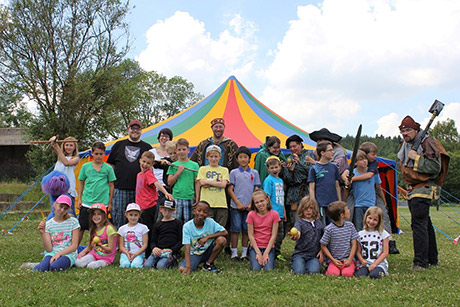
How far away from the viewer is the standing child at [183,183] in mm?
4848

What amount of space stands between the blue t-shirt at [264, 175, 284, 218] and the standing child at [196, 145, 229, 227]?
21.3 inches

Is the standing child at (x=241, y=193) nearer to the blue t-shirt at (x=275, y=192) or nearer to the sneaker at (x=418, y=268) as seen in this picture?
the blue t-shirt at (x=275, y=192)

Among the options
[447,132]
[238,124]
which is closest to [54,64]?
[238,124]

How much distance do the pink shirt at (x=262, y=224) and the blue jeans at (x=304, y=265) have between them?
0.39m

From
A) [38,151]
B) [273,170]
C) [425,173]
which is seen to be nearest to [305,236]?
[273,170]

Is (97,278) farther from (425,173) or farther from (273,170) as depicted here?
(425,173)

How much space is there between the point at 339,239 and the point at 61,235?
304cm

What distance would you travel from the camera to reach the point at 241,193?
490cm

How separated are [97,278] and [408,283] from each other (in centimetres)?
289

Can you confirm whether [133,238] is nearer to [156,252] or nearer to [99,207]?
[156,252]

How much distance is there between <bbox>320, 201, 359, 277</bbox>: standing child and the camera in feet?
13.2

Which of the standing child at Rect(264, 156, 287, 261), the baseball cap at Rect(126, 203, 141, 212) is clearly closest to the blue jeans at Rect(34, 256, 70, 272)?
the baseball cap at Rect(126, 203, 141, 212)

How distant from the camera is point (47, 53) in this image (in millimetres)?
15320

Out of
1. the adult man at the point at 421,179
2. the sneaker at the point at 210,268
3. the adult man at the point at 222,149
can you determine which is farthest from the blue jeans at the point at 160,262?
the adult man at the point at 421,179
